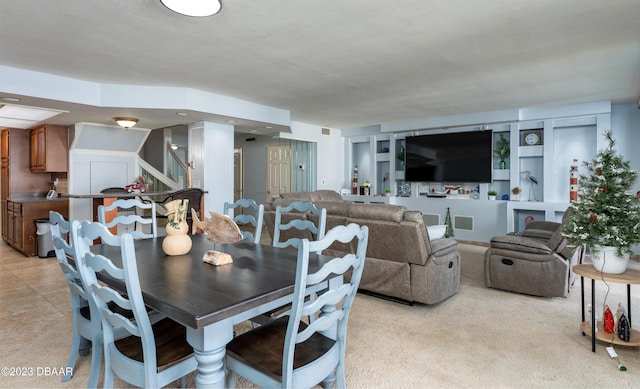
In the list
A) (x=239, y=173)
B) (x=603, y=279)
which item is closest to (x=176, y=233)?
(x=603, y=279)

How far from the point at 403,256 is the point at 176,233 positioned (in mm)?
2044

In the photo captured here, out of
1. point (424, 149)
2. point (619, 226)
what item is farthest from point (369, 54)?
point (424, 149)

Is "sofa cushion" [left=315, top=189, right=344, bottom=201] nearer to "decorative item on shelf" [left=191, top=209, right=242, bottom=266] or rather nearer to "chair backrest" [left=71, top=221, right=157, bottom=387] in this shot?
"decorative item on shelf" [left=191, top=209, right=242, bottom=266]

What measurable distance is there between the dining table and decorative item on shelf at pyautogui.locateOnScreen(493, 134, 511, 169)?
5811 mm

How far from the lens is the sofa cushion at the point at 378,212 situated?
331 cm

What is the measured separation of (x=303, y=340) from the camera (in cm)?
148

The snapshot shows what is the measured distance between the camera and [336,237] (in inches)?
58.8

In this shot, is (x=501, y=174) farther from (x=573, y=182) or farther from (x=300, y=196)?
(x=300, y=196)

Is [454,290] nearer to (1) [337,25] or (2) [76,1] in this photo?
(1) [337,25]

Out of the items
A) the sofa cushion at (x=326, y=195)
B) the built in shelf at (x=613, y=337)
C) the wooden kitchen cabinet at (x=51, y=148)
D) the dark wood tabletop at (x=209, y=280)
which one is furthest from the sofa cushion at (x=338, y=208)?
the wooden kitchen cabinet at (x=51, y=148)

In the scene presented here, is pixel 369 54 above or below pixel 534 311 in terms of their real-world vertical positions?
above

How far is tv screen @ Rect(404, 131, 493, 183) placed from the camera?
683cm

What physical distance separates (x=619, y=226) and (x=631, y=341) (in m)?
0.81

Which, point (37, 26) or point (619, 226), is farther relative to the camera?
point (37, 26)
